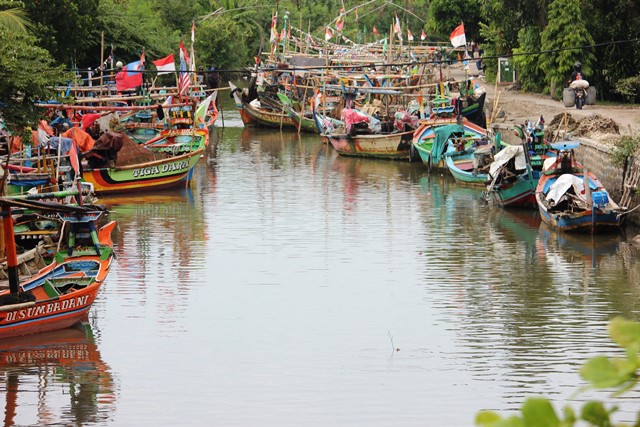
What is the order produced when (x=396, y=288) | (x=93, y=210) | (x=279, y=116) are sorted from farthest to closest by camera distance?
(x=279, y=116), (x=396, y=288), (x=93, y=210)

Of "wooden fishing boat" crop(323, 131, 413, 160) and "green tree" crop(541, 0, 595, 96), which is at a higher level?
"green tree" crop(541, 0, 595, 96)

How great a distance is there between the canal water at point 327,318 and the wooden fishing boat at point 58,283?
30 cm

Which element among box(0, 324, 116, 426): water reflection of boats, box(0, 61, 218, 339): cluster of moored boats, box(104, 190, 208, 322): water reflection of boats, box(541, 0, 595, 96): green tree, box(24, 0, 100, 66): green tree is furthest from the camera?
box(541, 0, 595, 96): green tree

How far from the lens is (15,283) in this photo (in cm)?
1277

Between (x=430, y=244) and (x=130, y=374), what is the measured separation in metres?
9.29

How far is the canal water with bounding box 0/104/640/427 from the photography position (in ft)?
Result: 37.3

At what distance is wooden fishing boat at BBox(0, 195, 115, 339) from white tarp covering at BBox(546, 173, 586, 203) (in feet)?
30.6

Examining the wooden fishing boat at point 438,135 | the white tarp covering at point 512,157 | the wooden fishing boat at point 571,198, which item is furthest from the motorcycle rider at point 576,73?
the wooden fishing boat at point 571,198

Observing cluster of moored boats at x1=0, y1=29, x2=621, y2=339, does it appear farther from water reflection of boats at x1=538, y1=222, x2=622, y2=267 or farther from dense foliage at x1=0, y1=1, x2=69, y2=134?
dense foliage at x1=0, y1=1, x2=69, y2=134

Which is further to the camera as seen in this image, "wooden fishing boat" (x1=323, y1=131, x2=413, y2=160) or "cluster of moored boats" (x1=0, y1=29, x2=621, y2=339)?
A: "wooden fishing boat" (x1=323, y1=131, x2=413, y2=160)

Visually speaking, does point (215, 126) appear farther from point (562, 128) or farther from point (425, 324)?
point (425, 324)

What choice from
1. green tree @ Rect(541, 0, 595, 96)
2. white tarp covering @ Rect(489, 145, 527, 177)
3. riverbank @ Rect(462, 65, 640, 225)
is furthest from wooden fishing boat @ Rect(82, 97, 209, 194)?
green tree @ Rect(541, 0, 595, 96)

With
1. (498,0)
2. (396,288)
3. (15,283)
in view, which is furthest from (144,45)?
(15,283)

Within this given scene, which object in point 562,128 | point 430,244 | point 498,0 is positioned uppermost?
point 498,0
